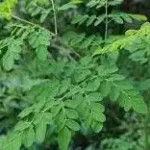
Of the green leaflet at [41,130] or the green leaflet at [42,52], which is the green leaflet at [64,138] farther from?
the green leaflet at [42,52]

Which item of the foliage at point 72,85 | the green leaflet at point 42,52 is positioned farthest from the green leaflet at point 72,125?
the green leaflet at point 42,52

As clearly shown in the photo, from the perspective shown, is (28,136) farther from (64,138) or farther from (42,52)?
(42,52)

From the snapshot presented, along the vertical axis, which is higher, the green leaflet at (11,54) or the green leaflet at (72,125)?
the green leaflet at (11,54)

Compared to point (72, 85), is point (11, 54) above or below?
above

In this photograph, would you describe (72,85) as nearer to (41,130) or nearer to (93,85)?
(93,85)

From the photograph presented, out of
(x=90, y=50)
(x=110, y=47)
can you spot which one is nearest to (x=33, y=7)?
(x=90, y=50)

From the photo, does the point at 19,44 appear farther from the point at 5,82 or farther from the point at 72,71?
the point at 5,82

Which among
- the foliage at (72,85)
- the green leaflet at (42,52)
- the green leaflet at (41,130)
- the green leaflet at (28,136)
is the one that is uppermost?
the green leaflet at (42,52)

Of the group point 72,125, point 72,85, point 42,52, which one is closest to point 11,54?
point 42,52

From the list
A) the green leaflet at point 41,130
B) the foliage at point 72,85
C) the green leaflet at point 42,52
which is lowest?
the green leaflet at point 41,130

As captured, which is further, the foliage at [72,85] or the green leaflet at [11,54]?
the green leaflet at [11,54]

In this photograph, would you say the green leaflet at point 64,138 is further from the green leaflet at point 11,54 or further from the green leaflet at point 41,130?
the green leaflet at point 11,54

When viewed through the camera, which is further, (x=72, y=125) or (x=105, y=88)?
(x=105, y=88)

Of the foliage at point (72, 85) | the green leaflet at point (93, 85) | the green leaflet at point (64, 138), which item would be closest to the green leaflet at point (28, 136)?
the foliage at point (72, 85)
